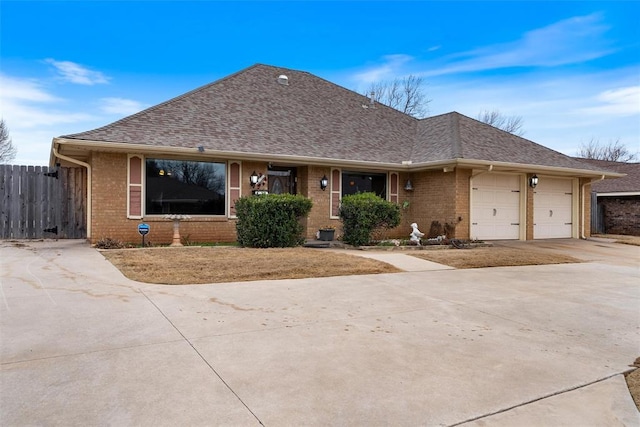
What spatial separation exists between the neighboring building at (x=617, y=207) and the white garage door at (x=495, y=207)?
750 cm

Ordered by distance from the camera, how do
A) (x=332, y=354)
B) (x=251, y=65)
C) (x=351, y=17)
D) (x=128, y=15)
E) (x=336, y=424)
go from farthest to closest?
(x=251, y=65) → (x=351, y=17) → (x=128, y=15) → (x=332, y=354) → (x=336, y=424)

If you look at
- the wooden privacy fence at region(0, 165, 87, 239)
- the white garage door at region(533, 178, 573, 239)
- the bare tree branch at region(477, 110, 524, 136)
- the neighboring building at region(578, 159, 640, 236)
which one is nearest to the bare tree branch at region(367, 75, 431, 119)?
the bare tree branch at region(477, 110, 524, 136)

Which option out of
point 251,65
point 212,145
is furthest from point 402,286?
point 251,65

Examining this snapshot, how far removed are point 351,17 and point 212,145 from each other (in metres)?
7.05

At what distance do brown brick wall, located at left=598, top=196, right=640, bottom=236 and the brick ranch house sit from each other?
4.02 metres

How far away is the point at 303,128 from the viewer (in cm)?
1492

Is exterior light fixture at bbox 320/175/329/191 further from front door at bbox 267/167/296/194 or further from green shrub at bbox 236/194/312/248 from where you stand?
green shrub at bbox 236/194/312/248

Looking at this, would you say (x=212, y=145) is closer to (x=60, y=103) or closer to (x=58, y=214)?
(x=58, y=214)

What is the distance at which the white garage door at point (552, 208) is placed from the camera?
622 inches

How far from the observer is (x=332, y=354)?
11.7 ft

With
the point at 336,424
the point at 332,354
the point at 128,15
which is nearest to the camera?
the point at 336,424

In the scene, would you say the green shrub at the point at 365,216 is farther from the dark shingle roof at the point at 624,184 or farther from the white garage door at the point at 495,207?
the dark shingle roof at the point at 624,184

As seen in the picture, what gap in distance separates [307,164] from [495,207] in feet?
21.7

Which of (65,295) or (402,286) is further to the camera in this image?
(402,286)
